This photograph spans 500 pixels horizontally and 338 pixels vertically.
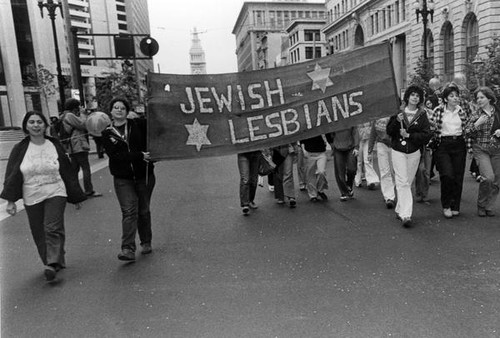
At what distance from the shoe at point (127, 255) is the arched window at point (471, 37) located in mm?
35093

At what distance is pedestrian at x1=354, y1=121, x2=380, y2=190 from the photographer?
834cm

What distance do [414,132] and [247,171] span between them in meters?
2.50

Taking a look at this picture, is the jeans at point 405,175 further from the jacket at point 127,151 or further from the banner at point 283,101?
the jacket at point 127,151

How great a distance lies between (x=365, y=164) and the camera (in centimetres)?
843

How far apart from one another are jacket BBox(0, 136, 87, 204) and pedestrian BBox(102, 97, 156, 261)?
0.42 meters

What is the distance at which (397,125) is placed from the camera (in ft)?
19.1

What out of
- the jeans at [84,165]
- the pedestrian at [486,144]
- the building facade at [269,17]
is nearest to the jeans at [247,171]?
the pedestrian at [486,144]

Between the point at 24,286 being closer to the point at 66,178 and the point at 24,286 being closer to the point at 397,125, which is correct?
the point at 66,178

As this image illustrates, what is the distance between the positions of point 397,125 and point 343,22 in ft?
208

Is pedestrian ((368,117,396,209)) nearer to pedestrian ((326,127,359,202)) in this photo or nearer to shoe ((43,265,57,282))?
pedestrian ((326,127,359,202))

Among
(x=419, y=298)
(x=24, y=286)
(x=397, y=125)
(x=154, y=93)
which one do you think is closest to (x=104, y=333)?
(x=24, y=286)

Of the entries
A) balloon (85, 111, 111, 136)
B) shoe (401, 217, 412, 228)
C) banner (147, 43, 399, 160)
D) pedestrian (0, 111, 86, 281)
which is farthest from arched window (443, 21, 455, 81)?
pedestrian (0, 111, 86, 281)

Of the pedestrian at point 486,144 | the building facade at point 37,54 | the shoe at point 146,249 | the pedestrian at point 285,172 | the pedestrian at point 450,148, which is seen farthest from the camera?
the building facade at point 37,54

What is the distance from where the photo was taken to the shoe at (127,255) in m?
4.75
